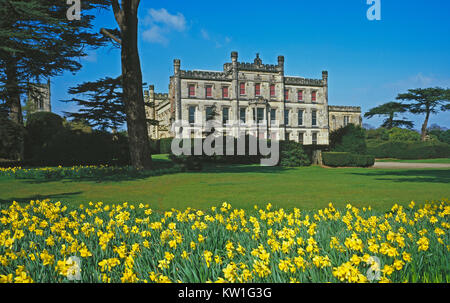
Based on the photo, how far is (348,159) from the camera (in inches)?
992

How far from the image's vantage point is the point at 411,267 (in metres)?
2.91

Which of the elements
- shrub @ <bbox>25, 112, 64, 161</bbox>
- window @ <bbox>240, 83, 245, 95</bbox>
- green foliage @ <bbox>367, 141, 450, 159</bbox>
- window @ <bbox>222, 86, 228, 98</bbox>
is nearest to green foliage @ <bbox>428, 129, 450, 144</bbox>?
green foliage @ <bbox>367, 141, 450, 159</bbox>

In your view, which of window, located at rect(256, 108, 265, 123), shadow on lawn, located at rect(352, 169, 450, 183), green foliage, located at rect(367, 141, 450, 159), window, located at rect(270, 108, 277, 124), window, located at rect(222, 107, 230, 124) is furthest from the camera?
window, located at rect(270, 108, 277, 124)

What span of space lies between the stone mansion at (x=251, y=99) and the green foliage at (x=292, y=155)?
18.6 meters

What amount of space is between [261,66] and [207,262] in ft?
158

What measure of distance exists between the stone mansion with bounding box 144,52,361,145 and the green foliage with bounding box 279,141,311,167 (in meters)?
18.6

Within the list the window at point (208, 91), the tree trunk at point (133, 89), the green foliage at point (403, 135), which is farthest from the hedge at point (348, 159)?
the window at point (208, 91)

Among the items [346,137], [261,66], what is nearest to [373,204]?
[346,137]

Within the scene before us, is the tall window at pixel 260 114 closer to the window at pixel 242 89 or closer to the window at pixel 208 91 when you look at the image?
the window at pixel 242 89

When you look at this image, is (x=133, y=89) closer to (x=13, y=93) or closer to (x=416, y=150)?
(x=13, y=93)

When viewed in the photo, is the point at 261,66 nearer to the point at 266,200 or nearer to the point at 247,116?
the point at 247,116

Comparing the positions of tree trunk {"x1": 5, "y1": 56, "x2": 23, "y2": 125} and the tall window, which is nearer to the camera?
tree trunk {"x1": 5, "y1": 56, "x2": 23, "y2": 125}

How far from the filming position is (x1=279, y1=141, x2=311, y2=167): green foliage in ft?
82.4

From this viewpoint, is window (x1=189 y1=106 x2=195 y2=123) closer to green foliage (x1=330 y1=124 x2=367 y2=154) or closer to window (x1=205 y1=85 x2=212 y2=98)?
window (x1=205 y1=85 x2=212 y2=98)
